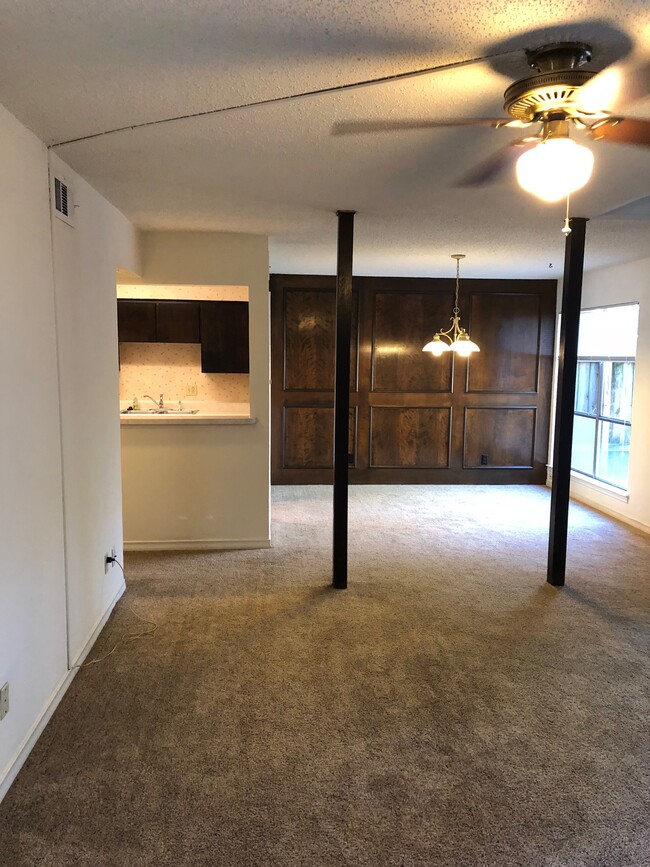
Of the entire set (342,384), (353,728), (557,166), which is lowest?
(353,728)

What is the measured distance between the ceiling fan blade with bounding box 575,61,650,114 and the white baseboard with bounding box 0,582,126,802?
2.96 metres

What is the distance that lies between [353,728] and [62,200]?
2.66m

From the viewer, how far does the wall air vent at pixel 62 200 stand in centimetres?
271

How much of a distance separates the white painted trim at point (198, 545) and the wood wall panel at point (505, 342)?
3739 mm

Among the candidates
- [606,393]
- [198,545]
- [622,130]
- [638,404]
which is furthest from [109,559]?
[606,393]

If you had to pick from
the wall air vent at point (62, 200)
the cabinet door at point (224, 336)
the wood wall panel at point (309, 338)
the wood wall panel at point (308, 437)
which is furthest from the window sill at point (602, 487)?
the wall air vent at point (62, 200)

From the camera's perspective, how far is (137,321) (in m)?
5.88

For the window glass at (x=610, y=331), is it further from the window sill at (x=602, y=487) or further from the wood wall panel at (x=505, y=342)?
the window sill at (x=602, y=487)

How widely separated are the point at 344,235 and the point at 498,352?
407 centimetres

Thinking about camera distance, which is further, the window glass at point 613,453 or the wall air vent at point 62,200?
the window glass at point 613,453

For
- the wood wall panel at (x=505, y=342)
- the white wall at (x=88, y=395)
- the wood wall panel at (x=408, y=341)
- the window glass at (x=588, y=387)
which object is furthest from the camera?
the wood wall panel at (x=505, y=342)

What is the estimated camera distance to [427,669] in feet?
9.87

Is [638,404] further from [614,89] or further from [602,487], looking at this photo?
[614,89]

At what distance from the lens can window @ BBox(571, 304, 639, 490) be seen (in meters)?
6.02
